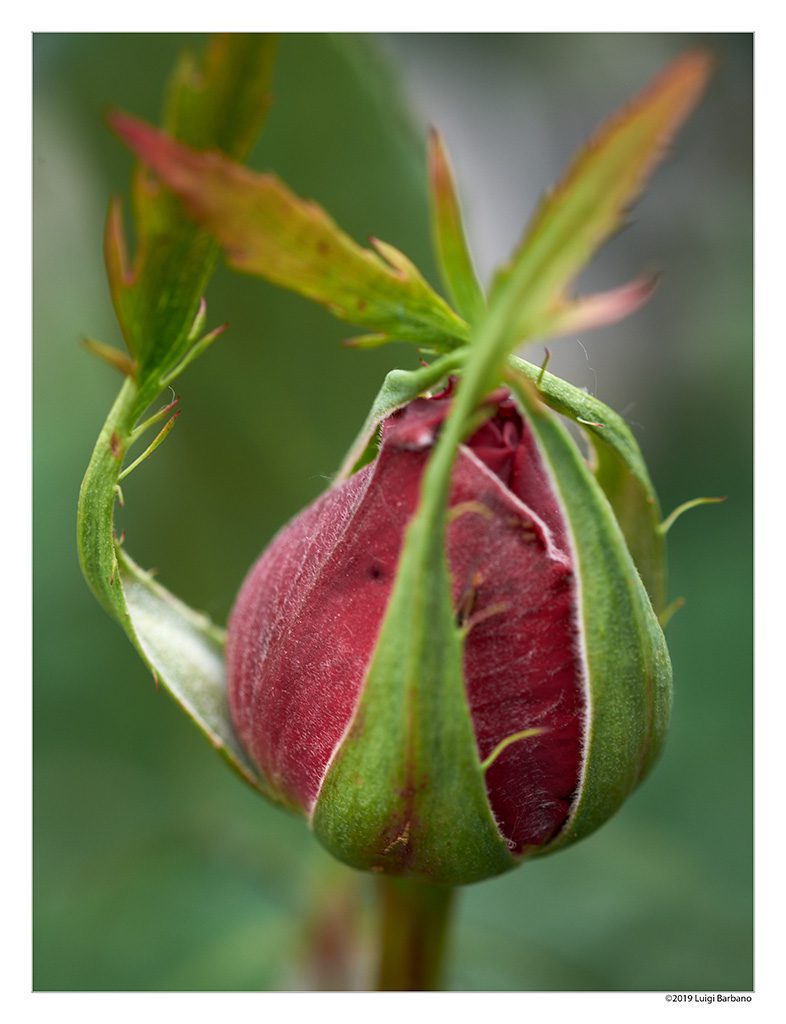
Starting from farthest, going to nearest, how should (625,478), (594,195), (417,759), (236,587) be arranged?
(236,587), (625,478), (417,759), (594,195)

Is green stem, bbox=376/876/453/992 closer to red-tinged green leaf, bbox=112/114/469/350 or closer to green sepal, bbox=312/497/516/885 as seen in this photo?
green sepal, bbox=312/497/516/885

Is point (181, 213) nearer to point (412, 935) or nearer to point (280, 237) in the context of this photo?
point (280, 237)

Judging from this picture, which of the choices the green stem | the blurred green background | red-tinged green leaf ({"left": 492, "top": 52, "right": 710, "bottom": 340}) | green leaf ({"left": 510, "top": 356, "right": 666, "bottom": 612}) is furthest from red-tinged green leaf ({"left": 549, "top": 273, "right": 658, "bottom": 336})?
the blurred green background

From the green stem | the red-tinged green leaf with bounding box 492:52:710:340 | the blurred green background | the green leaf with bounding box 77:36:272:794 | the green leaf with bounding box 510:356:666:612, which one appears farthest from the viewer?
the blurred green background

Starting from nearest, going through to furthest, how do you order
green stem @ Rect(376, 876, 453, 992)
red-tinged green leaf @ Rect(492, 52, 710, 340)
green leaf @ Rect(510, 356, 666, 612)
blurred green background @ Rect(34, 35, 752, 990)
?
red-tinged green leaf @ Rect(492, 52, 710, 340) < green leaf @ Rect(510, 356, 666, 612) < green stem @ Rect(376, 876, 453, 992) < blurred green background @ Rect(34, 35, 752, 990)

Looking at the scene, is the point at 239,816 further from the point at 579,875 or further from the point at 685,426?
the point at 685,426

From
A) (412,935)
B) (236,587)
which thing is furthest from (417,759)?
(236,587)

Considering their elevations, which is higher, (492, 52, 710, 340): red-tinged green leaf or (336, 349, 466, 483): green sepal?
(492, 52, 710, 340): red-tinged green leaf

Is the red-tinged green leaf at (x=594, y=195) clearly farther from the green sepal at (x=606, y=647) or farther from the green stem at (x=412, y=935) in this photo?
the green stem at (x=412, y=935)
